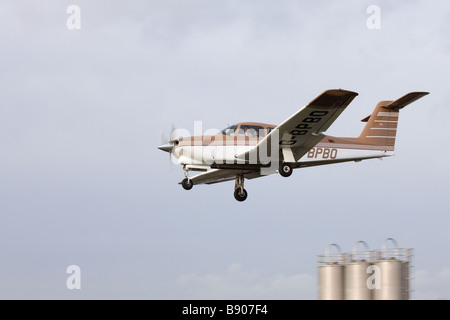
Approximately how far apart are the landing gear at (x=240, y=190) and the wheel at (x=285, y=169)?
228 centimetres

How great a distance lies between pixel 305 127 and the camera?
26.9 m

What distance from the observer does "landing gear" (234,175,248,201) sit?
29906mm

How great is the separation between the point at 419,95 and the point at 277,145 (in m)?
5.57

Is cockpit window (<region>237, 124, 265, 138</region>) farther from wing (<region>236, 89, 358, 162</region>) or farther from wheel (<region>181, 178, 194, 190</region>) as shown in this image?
wheel (<region>181, 178, 194, 190</region>)

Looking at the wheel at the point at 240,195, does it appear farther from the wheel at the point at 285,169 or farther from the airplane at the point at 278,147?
the wheel at the point at 285,169

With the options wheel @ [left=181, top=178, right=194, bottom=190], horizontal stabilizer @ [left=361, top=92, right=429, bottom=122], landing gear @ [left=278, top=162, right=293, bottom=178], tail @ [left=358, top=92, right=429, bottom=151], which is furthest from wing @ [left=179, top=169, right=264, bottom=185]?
horizontal stabilizer @ [left=361, top=92, right=429, bottom=122]

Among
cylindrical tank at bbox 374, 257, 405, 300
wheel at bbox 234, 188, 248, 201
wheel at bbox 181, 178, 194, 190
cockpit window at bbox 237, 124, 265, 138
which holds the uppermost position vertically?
cockpit window at bbox 237, 124, 265, 138

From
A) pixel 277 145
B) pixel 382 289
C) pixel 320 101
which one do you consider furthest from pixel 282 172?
pixel 382 289

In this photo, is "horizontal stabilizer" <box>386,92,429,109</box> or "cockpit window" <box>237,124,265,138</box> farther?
"horizontal stabilizer" <box>386,92,429,109</box>

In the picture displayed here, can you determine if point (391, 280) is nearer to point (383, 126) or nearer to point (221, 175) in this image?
point (383, 126)

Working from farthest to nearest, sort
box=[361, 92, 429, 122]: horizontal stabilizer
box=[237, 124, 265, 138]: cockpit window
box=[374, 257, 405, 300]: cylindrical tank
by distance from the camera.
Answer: box=[374, 257, 405, 300]: cylindrical tank → box=[361, 92, 429, 122]: horizontal stabilizer → box=[237, 124, 265, 138]: cockpit window

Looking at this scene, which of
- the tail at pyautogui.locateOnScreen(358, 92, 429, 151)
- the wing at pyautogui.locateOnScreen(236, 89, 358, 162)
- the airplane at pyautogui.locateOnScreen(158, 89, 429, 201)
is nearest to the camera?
the wing at pyautogui.locateOnScreen(236, 89, 358, 162)
